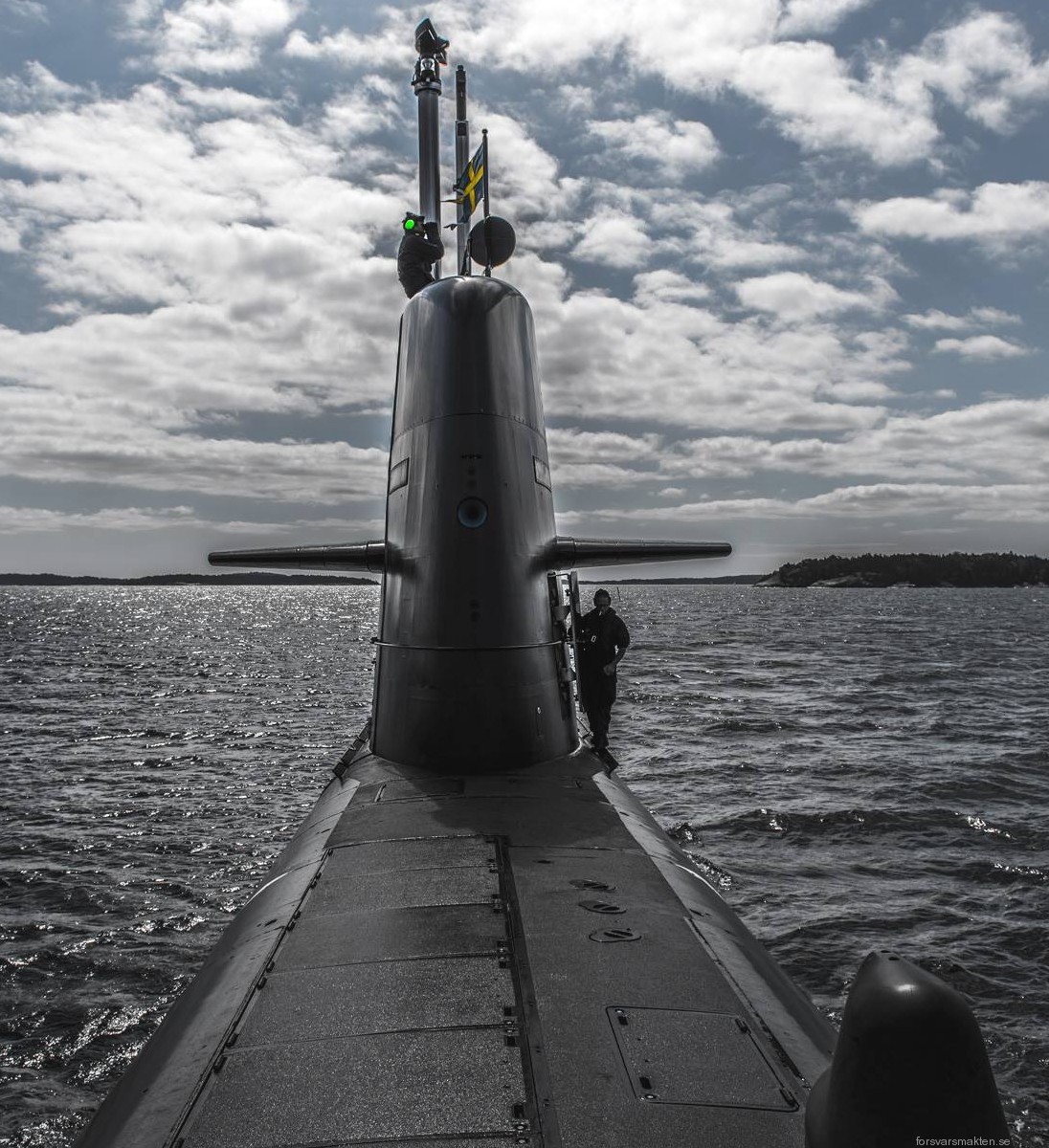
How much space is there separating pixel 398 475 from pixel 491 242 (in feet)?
9.06

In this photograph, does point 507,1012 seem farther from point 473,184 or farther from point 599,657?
point 473,184

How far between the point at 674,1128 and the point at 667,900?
8.42 ft

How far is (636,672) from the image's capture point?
39.4m

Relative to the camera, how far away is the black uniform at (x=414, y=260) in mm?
10820

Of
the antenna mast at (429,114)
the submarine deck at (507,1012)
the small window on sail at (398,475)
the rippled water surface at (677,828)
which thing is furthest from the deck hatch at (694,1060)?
the antenna mast at (429,114)

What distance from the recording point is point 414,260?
10.8 m

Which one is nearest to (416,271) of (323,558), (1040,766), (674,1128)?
(323,558)

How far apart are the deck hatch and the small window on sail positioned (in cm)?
615

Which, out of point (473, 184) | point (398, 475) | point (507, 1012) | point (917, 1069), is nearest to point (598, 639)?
point (398, 475)

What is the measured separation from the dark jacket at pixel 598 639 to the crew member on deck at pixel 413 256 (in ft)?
13.9

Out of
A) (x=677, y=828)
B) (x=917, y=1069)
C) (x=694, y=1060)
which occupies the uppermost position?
(x=917, y=1069)

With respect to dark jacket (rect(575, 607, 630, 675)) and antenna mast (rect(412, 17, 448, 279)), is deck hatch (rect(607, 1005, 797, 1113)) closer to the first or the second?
dark jacket (rect(575, 607, 630, 675))

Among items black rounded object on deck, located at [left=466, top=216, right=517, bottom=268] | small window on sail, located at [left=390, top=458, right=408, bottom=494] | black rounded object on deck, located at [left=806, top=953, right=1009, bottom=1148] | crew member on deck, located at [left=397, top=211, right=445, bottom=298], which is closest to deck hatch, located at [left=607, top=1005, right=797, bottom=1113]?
black rounded object on deck, located at [left=806, top=953, right=1009, bottom=1148]

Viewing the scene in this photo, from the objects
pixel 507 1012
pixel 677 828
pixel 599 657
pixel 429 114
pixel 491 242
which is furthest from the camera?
pixel 677 828
